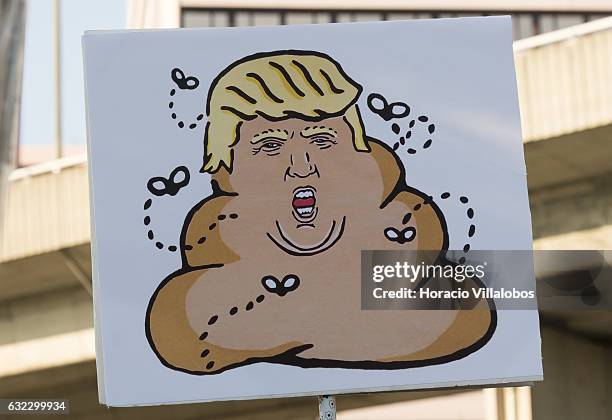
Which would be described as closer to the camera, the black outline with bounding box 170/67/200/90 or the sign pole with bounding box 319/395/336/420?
the sign pole with bounding box 319/395/336/420

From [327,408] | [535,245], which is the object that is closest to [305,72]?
[327,408]

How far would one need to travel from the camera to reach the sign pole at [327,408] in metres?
7.17

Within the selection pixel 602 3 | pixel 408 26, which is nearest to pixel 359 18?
pixel 602 3

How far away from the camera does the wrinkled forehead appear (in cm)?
758

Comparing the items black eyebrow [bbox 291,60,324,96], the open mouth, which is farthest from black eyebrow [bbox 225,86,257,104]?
the open mouth

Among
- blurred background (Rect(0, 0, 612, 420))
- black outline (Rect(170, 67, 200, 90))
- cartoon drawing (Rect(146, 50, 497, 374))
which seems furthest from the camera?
blurred background (Rect(0, 0, 612, 420))

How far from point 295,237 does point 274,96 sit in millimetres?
945

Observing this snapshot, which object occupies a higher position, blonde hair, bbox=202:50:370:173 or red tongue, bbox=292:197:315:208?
blonde hair, bbox=202:50:370:173

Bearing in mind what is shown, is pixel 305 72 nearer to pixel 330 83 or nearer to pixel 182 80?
pixel 330 83

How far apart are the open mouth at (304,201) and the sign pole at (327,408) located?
1.16 metres

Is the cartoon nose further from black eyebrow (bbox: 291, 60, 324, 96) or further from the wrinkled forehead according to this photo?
black eyebrow (bbox: 291, 60, 324, 96)

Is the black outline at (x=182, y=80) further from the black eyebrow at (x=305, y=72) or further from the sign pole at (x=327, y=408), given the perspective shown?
the sign pole at (x=327, y=408)

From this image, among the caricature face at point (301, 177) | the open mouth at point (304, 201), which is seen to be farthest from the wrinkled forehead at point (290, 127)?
the open mouth at point (304, 201)

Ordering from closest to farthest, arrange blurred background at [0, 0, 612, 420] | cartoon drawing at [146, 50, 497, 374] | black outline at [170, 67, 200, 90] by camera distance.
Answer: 1. cartoon drawing at [146, 50, 497, 374]
2. black outline at [170, 67, 200, 90]
3. blurred background at [0, 0, 612, 420]
